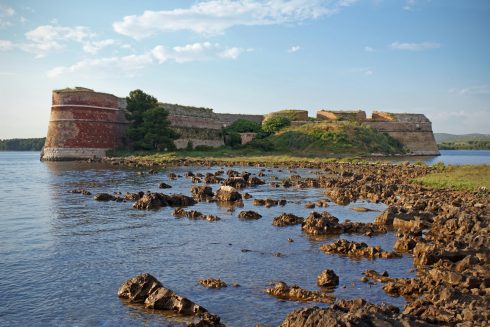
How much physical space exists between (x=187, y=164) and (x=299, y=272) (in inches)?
1945

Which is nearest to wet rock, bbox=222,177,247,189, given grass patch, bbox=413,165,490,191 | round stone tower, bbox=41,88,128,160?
grass patch, bbox=413,165,490,191

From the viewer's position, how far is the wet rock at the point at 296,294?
10.8m

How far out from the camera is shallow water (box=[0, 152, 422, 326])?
10221 mm

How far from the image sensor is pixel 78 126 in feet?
237

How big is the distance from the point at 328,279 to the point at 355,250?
137 inches

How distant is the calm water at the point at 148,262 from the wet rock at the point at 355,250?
43cm

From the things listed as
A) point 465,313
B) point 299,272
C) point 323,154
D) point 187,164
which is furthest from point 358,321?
point 323,154

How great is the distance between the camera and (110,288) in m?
11.7

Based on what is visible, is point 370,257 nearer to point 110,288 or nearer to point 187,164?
point 110,288

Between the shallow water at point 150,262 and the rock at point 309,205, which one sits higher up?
the rock at point 309,205

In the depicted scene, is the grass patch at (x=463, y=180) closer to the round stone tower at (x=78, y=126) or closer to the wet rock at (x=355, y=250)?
the wet rock at (x=355, y=250)

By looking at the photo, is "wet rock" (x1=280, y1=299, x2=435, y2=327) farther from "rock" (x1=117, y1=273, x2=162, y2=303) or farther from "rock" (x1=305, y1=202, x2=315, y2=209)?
"rock" (x1=305, y1=202, x2=315, y2=209)

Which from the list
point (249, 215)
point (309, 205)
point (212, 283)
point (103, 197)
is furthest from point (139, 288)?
point (103, 197)

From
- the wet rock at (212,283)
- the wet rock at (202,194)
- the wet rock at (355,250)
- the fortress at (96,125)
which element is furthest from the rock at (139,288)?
the fortress at (96,125)
